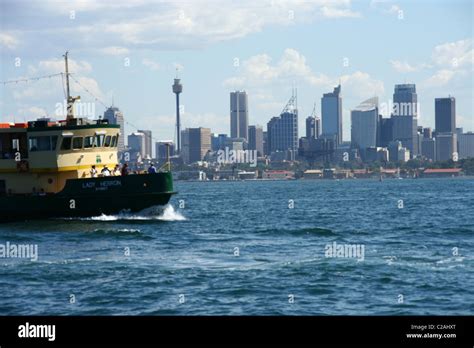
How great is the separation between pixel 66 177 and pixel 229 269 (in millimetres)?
21240

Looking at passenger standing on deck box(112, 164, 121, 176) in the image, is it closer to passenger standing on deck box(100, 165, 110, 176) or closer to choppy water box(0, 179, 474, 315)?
passenger standing on deck box(100, 165, 110, 176)

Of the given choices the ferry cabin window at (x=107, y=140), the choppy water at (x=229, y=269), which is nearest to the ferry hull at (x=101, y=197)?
the choppy water at (x=229, y=269)

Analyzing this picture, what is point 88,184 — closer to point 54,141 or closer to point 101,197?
point 101,197

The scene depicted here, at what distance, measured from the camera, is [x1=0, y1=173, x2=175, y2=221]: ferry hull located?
47.5m

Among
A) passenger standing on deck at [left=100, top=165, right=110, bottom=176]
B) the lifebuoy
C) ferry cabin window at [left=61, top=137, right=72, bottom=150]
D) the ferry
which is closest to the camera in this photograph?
the ferry

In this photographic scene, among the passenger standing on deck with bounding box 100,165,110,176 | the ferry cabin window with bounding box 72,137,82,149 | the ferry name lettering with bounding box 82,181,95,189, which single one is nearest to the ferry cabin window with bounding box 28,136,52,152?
the ferry cabin window with bounding box 72,137,82,149

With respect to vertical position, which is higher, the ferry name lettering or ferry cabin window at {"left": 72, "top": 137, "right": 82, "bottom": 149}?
ferry cabin window at {"left": 72, "top": 137, "right": 82, "bottom": 149}

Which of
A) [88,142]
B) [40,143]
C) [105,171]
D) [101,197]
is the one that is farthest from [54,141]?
[101,197]

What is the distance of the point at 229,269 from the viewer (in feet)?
98.5

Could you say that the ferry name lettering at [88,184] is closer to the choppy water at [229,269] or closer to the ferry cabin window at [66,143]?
the choppy water at [229,269]

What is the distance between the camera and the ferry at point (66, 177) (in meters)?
47.7

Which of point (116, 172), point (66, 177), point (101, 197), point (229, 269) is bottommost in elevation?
point (229, 269)

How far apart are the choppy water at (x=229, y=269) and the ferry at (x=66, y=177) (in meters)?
0.95

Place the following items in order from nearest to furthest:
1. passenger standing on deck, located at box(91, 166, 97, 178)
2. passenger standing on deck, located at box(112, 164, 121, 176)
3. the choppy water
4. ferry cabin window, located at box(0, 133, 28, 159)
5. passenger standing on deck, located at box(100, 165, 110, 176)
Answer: the choppy water, passenger standing on deck, located at box(91, 166, 97, 178), passenger standing on deck, located at box(100, 165, 110, 176), ferry cabin window, located at box(0, 133, 28, 159), passenger standing on deck, located at box(112, 164, 121, 176)
